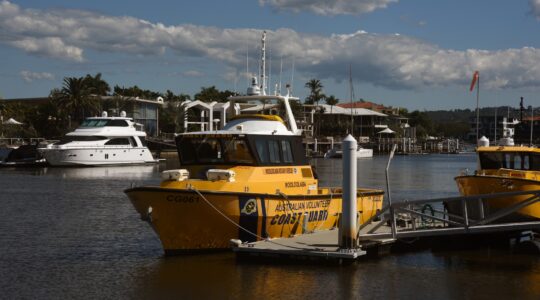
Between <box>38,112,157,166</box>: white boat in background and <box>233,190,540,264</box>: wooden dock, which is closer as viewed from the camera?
<box>233,190,540,264</box>: wooden dock

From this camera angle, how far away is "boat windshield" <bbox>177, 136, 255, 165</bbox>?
21.2 meters

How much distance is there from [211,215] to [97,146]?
5181cm

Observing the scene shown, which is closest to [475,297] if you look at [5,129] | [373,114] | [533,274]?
[533,274]

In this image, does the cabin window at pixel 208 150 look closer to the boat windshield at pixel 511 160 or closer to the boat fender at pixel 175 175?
the boat fender at pixel 175 175

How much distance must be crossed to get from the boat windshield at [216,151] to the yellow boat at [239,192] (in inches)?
1.1

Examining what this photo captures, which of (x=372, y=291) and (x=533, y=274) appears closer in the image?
(x=372, y=291)

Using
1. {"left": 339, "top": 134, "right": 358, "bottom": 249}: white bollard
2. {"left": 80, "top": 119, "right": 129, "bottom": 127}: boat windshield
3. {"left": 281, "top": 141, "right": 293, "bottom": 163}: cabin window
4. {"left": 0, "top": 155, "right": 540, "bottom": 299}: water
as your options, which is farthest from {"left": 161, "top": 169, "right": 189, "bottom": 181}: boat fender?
{"left": 80, "top": 119, "right": 129, "bottom": 127}: boat windshield

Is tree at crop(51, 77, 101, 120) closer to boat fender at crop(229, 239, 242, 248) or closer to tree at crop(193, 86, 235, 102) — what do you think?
tree at crop(193, 86, 235, 102)

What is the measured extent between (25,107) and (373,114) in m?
68.5

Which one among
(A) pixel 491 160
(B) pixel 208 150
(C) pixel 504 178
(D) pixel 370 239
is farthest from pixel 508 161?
(B) pixel 208 150

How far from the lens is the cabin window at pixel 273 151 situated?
71.3 ft

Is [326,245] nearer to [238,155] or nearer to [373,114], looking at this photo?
[238,155]

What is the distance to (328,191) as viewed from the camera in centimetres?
2394

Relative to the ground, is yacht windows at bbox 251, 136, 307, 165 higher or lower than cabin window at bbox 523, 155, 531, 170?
higher
